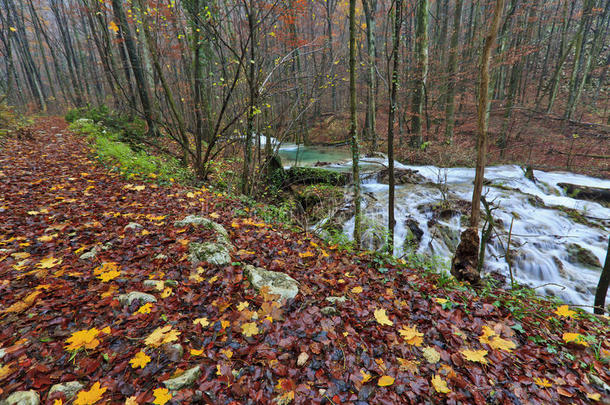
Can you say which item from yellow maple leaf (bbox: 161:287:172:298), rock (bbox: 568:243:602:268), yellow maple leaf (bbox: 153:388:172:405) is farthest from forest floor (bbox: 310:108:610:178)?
yellow maple leaf (bbox: 153:388:172:405)

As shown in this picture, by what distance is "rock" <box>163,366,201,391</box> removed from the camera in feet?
5.91

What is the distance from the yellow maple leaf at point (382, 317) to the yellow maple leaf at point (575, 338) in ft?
6.04

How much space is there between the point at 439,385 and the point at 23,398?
2853mm

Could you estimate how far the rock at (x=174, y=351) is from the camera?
2.03 m

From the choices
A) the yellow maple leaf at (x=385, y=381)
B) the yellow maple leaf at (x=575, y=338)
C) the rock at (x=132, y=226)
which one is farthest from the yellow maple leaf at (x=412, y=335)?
the rock at (x=132, y=226)

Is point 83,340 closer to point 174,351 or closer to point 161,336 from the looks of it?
point 161,336

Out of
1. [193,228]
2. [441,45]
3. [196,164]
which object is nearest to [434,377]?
[193,228]

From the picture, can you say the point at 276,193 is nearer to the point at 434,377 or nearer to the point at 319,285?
the point at 319,285

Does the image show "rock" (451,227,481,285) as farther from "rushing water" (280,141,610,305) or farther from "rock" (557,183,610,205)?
"rock" (557,183,610,205)

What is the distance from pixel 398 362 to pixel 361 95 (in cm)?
1990

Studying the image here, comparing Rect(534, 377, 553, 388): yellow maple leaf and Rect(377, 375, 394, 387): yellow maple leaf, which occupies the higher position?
Rect(377, 375, 394, 387): yellow maple leaf

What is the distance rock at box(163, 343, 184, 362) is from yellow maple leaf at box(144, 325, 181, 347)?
5 cm

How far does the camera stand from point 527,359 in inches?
95.9

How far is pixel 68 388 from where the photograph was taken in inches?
67.6
